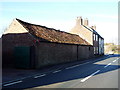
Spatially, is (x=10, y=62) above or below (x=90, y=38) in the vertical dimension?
below

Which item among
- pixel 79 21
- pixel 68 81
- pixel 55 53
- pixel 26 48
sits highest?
pixel 79 21

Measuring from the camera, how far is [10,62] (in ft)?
60.3

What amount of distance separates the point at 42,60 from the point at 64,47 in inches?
258

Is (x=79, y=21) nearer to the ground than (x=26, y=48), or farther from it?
farther from it

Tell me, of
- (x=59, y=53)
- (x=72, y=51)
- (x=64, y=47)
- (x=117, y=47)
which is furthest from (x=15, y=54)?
(x=117, y=47)

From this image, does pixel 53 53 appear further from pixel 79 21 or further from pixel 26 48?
pixel 79 21

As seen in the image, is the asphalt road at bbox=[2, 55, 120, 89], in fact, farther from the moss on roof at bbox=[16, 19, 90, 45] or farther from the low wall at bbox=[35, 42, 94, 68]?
the moss on roof at bbox=[16, 19, 90, 45]

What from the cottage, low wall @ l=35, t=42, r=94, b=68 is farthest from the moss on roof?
low wall @ l=35, t=42, r=94, b=68

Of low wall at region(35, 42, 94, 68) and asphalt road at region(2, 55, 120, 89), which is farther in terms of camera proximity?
low wall at region(35, 42, 94, 68)

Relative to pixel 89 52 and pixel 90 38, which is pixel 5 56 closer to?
pixel 89 52

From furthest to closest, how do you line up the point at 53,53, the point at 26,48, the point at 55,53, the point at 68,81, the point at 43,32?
the point at 43,32
the point at 55,53
the point at 53,53
the point at 26,48
the point at 68,81

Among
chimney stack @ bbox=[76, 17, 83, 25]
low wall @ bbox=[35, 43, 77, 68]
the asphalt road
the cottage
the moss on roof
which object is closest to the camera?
the asphalt road

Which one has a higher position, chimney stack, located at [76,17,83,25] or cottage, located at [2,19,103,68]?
chimney stack, located at [76,17,83,25]

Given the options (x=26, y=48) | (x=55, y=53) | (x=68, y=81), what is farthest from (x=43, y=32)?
(x=68, y=81)
